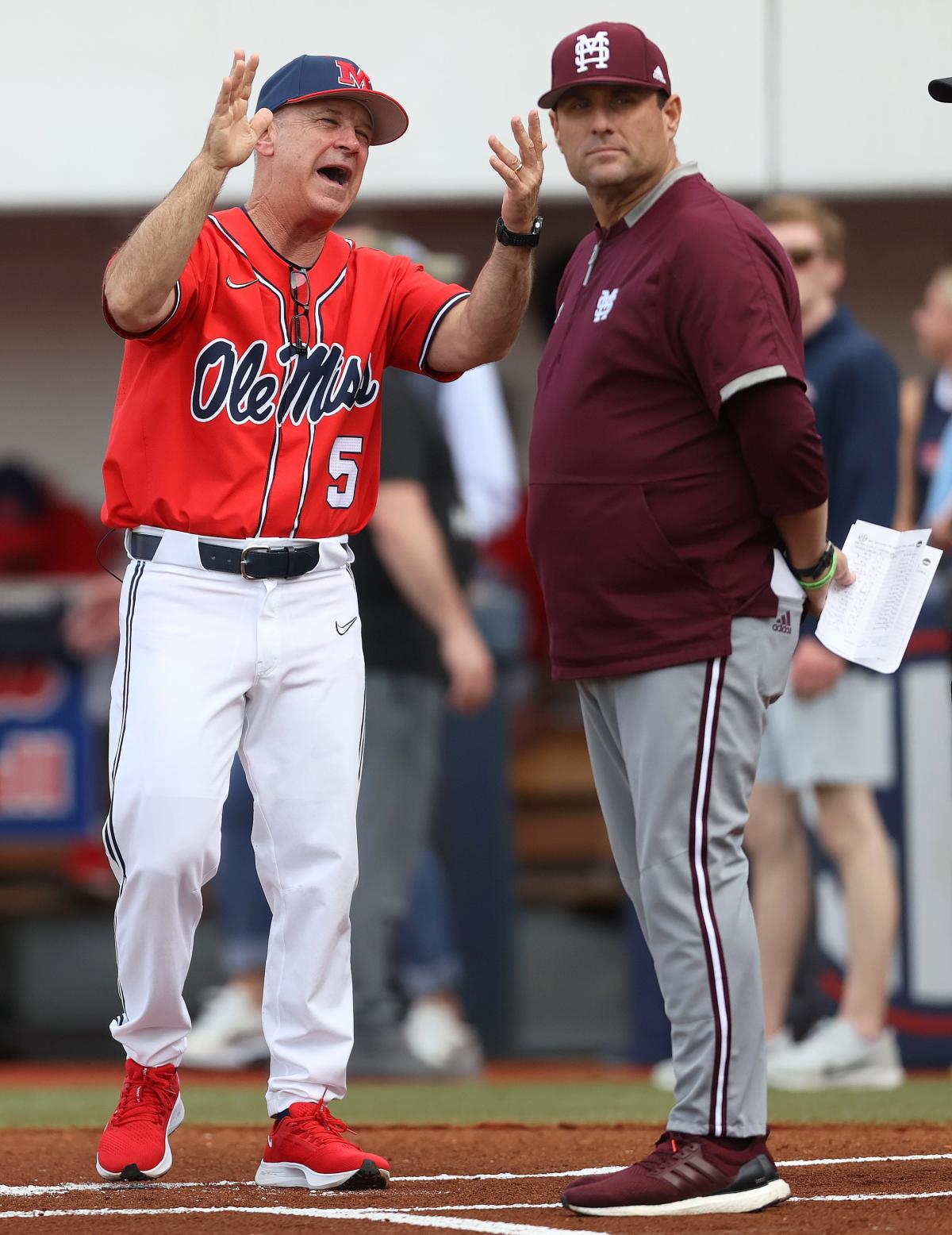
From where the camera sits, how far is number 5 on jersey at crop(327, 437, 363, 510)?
4.07 meters

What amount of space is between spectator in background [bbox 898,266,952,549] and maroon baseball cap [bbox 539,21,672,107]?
3008 mm

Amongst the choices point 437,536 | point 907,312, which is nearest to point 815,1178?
point 437,536

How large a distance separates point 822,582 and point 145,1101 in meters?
1.65

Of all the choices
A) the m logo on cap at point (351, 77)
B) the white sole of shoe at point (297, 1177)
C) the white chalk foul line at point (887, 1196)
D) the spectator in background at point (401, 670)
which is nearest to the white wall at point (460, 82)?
the spectator in background at point (401, 670)

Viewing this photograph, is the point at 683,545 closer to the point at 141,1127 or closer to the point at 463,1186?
the point at 463,1186

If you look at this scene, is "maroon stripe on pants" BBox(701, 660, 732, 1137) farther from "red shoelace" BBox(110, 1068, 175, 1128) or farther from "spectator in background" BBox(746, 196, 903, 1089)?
"spectator in background" BBox(746, 196, 903, 1089)

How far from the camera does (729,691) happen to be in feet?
11.9

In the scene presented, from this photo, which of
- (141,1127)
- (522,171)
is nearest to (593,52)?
(522,171)

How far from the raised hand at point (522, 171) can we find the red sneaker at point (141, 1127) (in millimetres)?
1807

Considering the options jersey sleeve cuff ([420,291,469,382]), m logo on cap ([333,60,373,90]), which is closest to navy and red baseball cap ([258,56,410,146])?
m logo on cap ([333,60,373,90])

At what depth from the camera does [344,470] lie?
4.10 meters

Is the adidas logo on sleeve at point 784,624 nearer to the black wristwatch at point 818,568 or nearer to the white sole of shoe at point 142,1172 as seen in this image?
the black wristwatch at point 818,568

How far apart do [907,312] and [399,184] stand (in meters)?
2.72

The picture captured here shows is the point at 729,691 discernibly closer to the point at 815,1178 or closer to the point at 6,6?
the point at 815,1178
